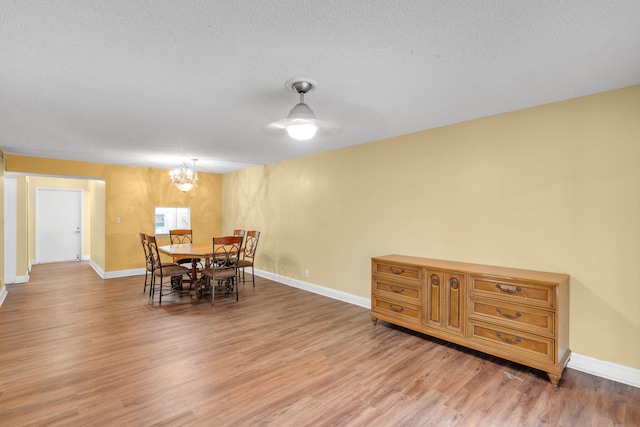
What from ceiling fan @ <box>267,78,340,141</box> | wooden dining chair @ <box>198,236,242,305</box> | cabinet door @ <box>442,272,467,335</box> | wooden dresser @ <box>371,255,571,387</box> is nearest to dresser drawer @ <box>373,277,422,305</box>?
wooden dresser @ <box>371,255,571,387</box>

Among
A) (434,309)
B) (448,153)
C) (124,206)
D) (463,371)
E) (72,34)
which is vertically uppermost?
(72,34)

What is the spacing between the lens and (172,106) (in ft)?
9.32

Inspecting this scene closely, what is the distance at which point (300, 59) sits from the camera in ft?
6.50

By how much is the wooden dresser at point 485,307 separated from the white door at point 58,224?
8.87 metres

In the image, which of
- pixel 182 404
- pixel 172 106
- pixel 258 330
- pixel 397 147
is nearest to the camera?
pixel 182 404

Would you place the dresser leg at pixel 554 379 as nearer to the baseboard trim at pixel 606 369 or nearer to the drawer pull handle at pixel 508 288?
the baseboard trim at pixel 606 369

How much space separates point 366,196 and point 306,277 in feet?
6.16

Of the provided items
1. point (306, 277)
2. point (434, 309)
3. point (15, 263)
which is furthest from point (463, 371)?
point (15, 263)

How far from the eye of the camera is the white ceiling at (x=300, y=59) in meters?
1.53

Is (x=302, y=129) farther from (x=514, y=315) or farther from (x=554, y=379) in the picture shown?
(x=554, y=379)

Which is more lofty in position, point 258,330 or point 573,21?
point 573,21

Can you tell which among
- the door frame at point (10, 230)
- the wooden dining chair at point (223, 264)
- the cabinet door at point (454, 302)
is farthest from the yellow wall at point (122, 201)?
the cabinet door at point (454, 302)

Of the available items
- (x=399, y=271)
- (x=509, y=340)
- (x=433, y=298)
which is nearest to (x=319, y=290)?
(x=399, y=271)

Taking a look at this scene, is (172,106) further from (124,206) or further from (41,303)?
(124,206)
